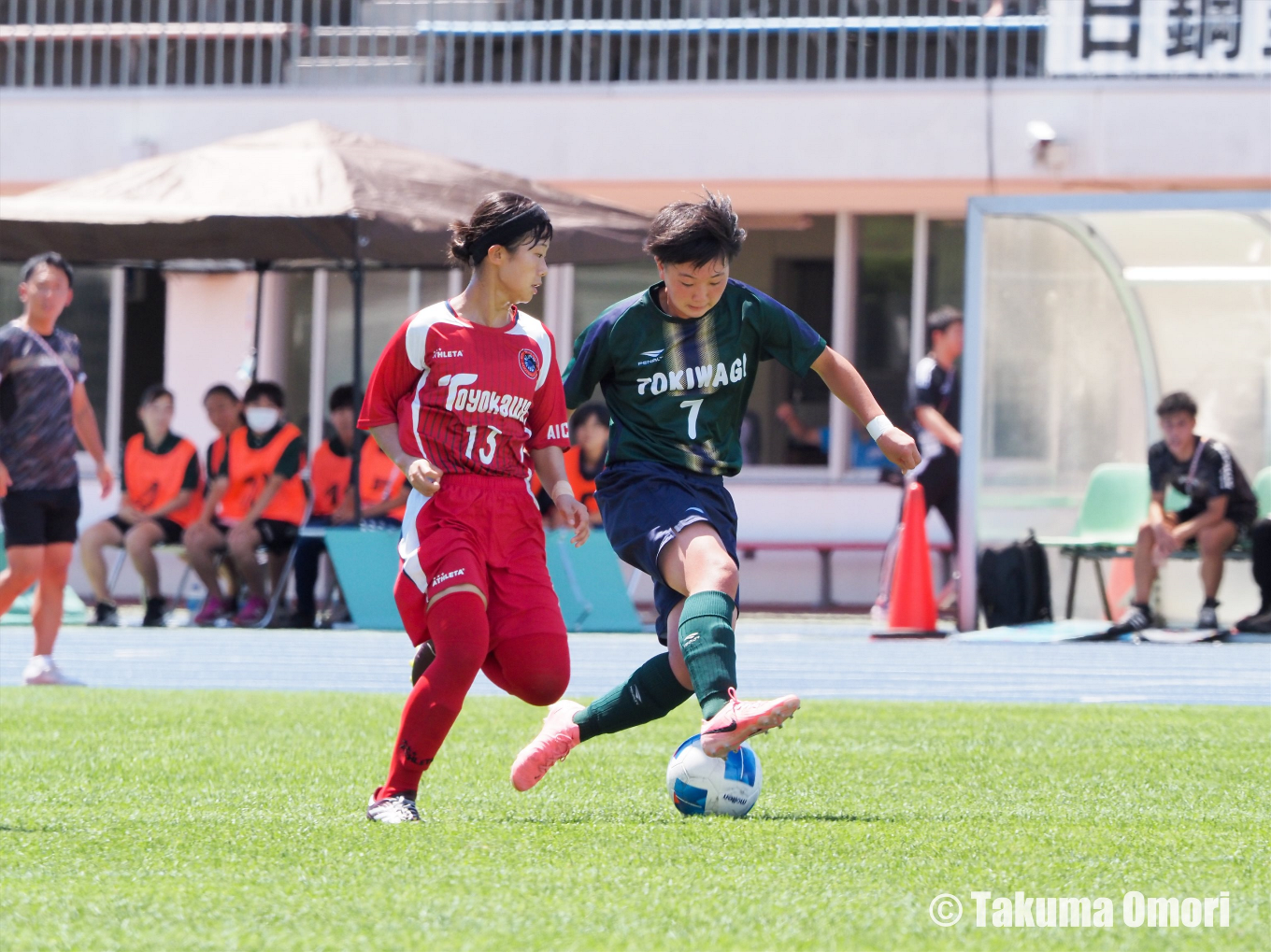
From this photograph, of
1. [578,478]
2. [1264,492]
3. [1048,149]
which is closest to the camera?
[1264,492]

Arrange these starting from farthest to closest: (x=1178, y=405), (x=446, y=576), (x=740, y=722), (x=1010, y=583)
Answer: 1. (x=1010, y=583)
2. (x=1178, y=405)
3. (x=446, y=576)
4. (x=740, y=722)

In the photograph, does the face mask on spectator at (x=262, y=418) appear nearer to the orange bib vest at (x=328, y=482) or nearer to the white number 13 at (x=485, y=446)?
the orange bib vest at (x=328, y=482)

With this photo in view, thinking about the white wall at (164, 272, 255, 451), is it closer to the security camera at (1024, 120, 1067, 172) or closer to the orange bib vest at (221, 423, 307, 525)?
the orange bib vest at (221, 423, 307, 525)

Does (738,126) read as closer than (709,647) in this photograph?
No

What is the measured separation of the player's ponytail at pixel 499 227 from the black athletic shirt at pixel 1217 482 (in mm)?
8612

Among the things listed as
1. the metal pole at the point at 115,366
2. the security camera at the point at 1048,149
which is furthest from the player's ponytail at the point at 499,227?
the metal pole at the point at 115,366

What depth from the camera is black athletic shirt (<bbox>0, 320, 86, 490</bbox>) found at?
9039mm

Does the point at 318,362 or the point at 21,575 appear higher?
the point at 318,362

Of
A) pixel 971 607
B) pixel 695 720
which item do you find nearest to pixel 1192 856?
pixel 695 720

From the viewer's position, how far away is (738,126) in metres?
17.1

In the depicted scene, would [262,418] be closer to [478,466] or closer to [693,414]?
[693,414]

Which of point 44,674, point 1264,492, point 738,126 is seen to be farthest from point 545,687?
point 738,126

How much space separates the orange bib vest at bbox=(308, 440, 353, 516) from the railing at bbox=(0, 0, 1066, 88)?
4907 millimetres

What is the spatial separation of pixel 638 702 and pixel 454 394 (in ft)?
3.20
